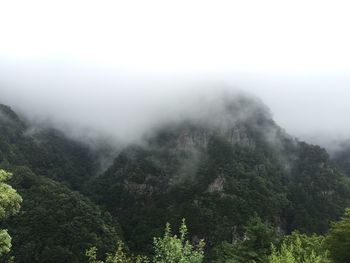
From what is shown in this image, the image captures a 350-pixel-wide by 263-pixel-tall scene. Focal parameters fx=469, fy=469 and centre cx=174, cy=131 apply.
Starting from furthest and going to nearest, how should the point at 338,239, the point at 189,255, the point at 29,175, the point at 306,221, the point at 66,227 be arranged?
the point at 306,221 < the point at 29,175 < the point at 66,227 < the point at 338,239 < the point at 189,255

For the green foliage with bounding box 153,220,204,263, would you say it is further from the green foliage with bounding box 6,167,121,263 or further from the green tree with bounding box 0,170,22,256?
the green foliage with bounding box 6,167,121,263

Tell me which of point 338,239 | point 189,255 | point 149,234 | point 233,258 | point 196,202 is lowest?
point 149,234

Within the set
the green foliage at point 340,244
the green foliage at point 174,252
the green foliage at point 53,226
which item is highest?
the green foliage at point 174,252

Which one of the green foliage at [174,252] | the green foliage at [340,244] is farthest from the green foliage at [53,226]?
the green foliage at [174,252]

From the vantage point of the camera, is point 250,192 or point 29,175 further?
point 250,192

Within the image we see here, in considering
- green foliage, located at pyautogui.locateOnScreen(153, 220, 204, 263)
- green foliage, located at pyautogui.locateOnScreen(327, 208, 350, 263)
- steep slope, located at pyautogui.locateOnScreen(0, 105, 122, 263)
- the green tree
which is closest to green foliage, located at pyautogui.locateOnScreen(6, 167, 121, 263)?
steep slope, located at pyautogui.locateOnScreen(0, 105, 122, 263)

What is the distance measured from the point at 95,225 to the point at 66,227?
461 inches

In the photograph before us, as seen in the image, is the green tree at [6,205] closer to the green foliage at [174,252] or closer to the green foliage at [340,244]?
the green foliage at [174,252]


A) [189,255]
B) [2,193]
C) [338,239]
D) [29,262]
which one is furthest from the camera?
[29,262]

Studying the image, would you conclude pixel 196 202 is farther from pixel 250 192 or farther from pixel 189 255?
pixel 189 255

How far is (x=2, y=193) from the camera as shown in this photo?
69.3 ft

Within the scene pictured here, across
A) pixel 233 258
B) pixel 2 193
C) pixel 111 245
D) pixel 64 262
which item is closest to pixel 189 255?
pixel 2 193

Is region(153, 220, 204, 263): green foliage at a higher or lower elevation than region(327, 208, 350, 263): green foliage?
higher

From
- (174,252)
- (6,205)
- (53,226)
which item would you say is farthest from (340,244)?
(53,226)
